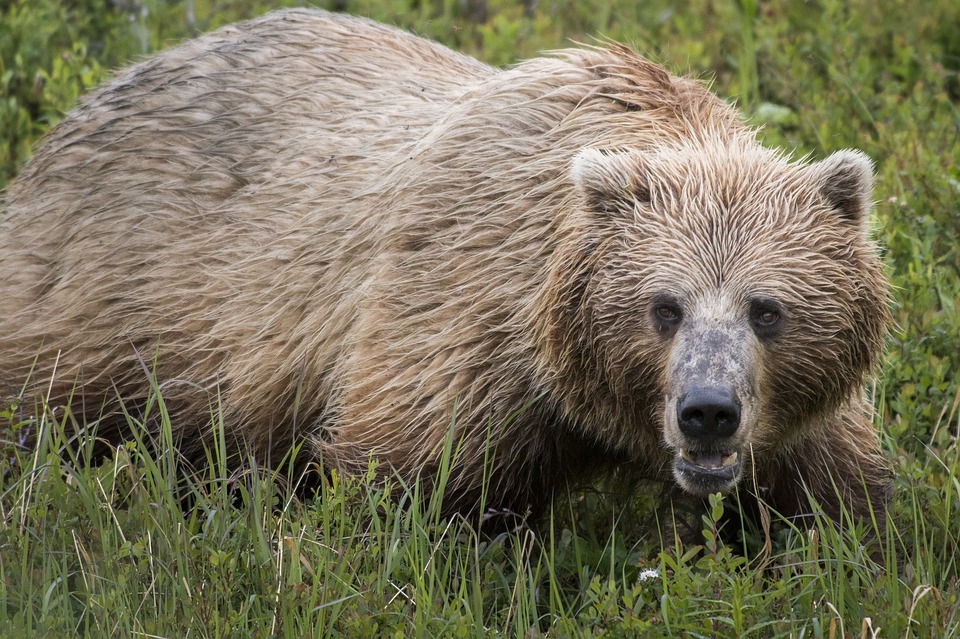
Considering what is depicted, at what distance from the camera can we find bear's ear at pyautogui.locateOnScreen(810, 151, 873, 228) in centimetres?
455

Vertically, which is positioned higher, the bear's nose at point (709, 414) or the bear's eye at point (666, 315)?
the bear's eye at point (666, 315)

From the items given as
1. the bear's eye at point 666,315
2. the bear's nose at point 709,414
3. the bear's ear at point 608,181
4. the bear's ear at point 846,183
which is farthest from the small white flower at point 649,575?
the bear's ear at point 846,183

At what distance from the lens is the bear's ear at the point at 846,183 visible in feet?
14.9

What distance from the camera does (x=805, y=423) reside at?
15.5 feet

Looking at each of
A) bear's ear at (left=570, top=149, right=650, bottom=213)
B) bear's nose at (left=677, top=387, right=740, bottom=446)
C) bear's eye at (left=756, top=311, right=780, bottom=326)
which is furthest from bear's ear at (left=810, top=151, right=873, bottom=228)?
bear's nose at (left=677, top=387, right=740, bottom=446)

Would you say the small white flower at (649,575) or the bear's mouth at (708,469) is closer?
the small white flower at (649,575)

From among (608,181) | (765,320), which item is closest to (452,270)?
(608,181)

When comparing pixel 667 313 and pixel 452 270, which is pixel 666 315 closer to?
pixel 667 313

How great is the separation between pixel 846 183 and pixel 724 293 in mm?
621

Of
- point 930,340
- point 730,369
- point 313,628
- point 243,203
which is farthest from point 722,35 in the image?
point 313,628

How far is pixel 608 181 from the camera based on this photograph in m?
4.51

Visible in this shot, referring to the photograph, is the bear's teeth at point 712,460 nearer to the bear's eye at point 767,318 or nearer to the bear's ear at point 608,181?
the bear's eye at point 767,318

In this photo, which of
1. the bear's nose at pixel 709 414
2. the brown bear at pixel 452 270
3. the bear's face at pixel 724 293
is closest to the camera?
the bear's nose at pixel 709 414

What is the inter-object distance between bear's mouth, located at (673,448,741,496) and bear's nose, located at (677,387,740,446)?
0.14 meters
